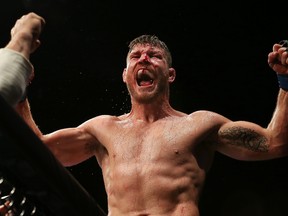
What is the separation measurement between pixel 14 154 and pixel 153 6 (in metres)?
3.44

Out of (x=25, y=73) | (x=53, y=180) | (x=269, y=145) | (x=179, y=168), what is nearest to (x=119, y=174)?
(x=179, y=168)

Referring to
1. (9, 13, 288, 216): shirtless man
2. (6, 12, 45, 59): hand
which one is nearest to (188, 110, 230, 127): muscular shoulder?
(9, 13, 288, 216): shirtless man

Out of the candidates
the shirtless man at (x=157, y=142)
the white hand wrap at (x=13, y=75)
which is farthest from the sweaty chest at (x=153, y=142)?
the white hand wrap at (x=13, y=75)

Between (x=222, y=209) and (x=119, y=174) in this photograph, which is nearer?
(x=119, y=174)

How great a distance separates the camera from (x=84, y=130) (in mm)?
2924

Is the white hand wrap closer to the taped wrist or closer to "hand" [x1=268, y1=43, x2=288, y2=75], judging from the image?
"hand" [x1=268, y1=43, x2=288, y2=75]

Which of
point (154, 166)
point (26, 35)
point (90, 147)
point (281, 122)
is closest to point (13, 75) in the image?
point (26, 35)

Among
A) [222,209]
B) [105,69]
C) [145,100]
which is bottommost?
[222,209]

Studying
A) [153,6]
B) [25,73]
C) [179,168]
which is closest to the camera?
[25,73]

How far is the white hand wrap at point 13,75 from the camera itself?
101 cm

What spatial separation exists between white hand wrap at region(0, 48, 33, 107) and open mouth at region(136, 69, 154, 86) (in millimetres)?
1826

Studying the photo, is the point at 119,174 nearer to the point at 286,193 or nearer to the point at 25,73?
the point at 25,73

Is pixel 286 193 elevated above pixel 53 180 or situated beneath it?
situated beneath

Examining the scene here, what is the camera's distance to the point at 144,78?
2.97m
